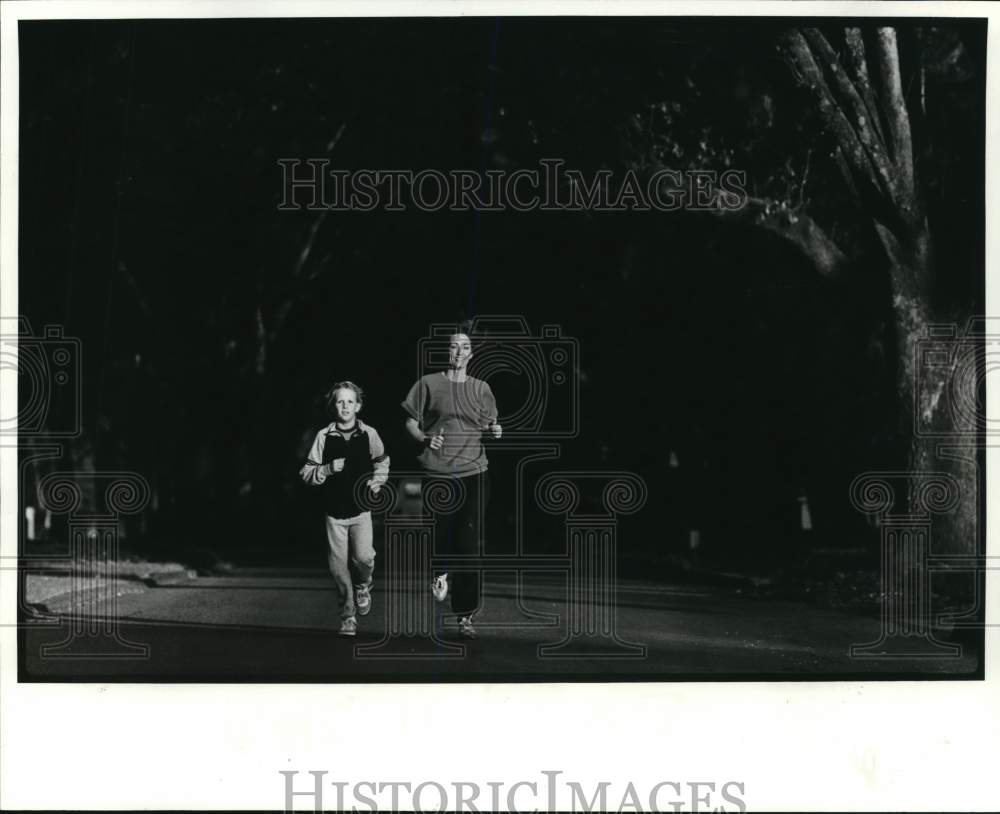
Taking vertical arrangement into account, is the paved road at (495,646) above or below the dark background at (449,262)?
below

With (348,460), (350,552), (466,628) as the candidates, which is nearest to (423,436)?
(348,460)

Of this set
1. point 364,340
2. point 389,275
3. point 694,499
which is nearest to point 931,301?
point 389,275

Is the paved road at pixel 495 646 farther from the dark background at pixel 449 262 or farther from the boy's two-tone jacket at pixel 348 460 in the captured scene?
the dark background at pixel 449 262

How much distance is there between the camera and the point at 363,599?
8.73 metres

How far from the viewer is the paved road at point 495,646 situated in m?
7.73

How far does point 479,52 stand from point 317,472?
2.89 meters

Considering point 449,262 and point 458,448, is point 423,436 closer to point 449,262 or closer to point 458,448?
point 458,448

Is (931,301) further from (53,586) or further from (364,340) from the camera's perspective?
(364,340)
